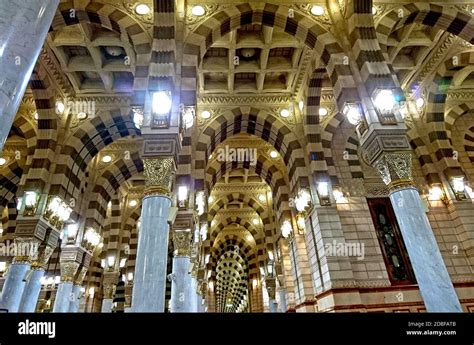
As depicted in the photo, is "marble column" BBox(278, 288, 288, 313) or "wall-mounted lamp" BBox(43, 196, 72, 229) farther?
"marble column" BBox(278, 288, 288, 313)

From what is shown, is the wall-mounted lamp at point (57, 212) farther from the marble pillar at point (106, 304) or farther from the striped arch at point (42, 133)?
the marble pillar at point (106, 304)

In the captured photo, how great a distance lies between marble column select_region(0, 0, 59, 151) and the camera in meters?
2.04

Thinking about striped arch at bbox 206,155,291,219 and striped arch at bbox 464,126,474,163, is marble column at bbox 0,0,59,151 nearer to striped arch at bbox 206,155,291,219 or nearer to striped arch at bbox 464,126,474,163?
striped arch at bbox 206,155,291,219

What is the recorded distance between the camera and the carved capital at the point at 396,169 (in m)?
6.10

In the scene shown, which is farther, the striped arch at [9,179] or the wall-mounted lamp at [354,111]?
the striped arch at [9,179]

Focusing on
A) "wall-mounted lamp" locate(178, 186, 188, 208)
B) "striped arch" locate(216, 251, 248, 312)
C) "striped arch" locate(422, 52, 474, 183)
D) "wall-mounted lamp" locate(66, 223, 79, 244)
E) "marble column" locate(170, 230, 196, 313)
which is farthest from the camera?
"striped arch" locate(216, 251, 248, 312)

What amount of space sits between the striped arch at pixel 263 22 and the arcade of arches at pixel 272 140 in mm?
41

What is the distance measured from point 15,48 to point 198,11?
688cm

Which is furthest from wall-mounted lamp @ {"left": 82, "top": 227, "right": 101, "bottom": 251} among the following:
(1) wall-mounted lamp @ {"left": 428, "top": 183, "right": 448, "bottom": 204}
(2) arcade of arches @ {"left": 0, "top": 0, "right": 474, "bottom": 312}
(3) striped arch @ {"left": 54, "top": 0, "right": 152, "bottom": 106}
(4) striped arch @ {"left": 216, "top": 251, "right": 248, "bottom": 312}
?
(4) striped arch @ {"left": 216, "top": 251, "right": 248, "bottom": 312}

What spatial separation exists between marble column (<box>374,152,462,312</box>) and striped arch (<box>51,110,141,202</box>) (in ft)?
28.8

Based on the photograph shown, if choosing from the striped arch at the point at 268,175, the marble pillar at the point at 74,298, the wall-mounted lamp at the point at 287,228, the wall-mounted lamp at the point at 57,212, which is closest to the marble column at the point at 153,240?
the wall-mounted lamp at the point at 57,212

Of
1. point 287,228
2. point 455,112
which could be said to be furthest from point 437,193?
point 287,228

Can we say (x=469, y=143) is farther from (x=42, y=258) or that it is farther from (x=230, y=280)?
(x=230, y=280)
